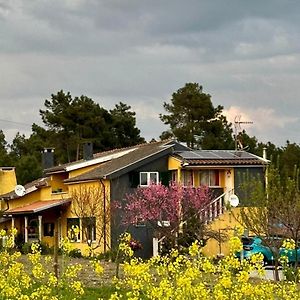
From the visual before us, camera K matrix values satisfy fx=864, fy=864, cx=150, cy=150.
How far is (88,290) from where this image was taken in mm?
19609

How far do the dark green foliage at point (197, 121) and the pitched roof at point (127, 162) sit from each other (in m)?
25.7

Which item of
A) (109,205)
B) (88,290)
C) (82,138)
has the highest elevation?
(82,138)

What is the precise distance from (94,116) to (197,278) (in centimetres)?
6462

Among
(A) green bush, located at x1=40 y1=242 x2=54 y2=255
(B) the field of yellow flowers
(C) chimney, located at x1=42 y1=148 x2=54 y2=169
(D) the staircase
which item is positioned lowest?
(A) green bush, located at x1=40 y1=242 x2=54 y2=255

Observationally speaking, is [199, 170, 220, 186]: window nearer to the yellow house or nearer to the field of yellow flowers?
the yellow house

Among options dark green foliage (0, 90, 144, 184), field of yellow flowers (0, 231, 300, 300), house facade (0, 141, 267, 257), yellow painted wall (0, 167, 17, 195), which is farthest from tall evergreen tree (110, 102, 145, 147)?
field of yellow flowers (0, 231, 300, 300)

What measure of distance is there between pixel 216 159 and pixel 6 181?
1913 centimetres

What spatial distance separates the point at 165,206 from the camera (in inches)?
1515

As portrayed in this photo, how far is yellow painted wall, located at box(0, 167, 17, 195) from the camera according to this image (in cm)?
5597

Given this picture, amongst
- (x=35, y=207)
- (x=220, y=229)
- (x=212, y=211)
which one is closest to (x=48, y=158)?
(x=35, y=207)

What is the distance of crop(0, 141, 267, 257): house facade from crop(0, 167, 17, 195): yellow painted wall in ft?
29.7

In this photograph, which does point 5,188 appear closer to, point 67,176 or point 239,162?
point 67,176

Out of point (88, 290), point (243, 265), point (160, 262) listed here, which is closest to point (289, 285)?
point (243, 265)

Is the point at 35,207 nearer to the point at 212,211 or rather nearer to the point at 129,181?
the point at 129,181
